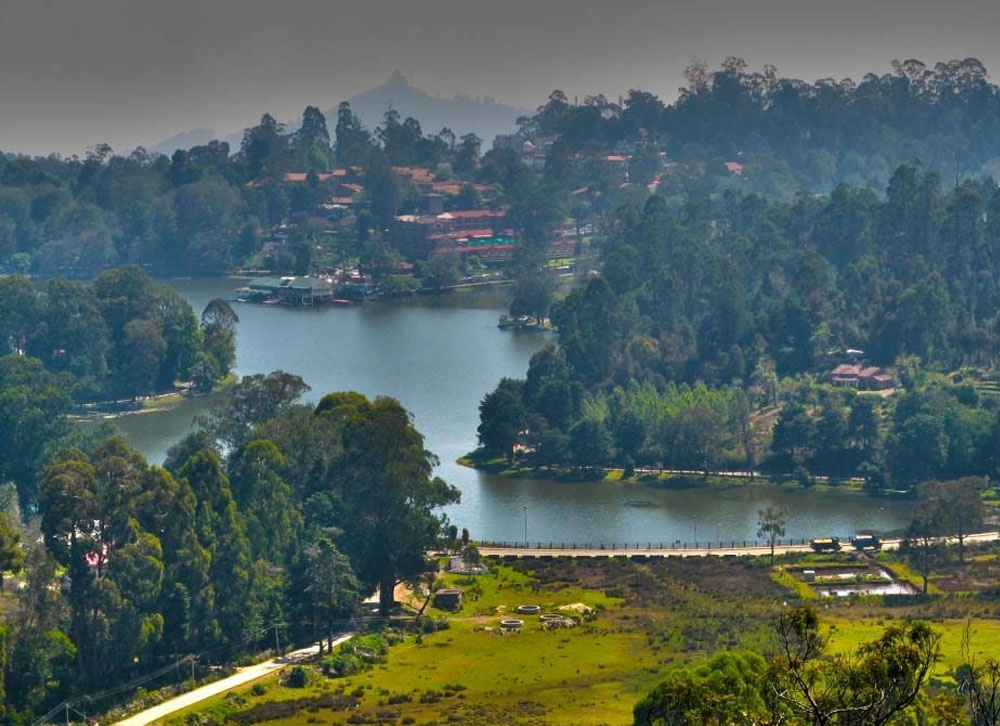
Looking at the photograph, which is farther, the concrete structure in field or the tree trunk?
the concrete structure in field

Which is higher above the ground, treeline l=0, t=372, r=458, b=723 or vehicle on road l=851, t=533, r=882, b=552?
treeline l=0, t=372, r=458, b=723

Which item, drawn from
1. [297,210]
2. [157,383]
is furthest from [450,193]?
[157,383]

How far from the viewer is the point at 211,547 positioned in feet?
129

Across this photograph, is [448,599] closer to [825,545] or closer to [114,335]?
[825,545]

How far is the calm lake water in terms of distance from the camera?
5066 cm

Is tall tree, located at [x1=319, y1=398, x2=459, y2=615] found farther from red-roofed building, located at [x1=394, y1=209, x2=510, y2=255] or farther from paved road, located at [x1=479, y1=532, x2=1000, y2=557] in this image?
red-roofed building, located at [x1=394, y1=209, x2=510, y2=255]

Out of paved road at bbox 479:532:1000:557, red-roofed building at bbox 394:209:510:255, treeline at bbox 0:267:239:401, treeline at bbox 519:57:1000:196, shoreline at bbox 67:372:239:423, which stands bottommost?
paved road at bbox 479:532:1000:557

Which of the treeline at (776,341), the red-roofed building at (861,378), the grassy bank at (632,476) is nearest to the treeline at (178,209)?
the treeline at (776,341)

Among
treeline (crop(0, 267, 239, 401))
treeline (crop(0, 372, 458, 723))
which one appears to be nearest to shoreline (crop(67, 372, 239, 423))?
treeline (crop(0, 267, 239, 401))

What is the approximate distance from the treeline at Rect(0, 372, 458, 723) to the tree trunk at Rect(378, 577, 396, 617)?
4 cm

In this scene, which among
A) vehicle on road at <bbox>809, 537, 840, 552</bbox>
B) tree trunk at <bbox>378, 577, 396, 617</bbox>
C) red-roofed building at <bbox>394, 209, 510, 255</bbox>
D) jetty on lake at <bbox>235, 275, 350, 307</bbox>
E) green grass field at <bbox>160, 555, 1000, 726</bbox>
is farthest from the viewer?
red-roofed building at <bbox>394, 209, 510, 255</bbox>

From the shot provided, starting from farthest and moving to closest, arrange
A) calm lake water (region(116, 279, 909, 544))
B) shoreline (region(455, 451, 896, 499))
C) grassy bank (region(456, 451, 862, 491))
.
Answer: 1. grassy bank (region(456, 451, 862, 491))
2. shoreline (region(455, 451, 896, 499))
3. calm lake water (region(116, 279, 909, 544))

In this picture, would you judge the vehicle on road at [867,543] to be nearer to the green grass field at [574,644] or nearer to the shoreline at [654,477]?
the green grass field at [574,644]

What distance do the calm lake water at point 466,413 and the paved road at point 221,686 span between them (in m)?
11.3
